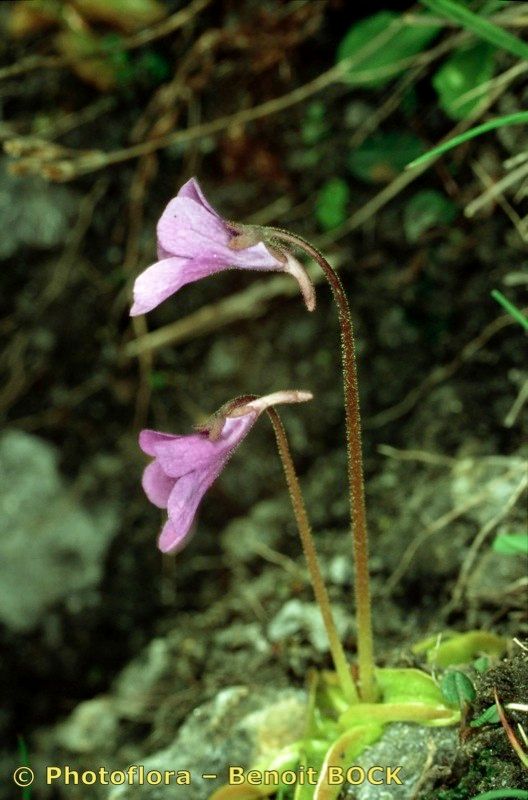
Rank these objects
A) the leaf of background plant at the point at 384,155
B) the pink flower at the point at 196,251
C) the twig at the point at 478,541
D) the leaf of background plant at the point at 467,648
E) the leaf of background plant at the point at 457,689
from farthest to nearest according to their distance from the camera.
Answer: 1. the leaf of background plant at the point at 384,155
2. the twig at the point at 478,541
3. the leaf of background plant at the point at 467,648
4. the leaf of background plant at the point at 457,689
5. the pink flower at the point at 196,251

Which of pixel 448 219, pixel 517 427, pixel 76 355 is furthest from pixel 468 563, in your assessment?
pixel 76 355

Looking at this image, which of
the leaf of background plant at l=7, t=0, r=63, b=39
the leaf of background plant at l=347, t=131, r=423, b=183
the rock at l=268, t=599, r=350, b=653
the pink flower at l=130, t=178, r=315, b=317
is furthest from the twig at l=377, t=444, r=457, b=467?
the leaf of background plant at l=7, t=0, r=63, b=39

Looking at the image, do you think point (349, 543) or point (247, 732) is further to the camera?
point (349, 543)

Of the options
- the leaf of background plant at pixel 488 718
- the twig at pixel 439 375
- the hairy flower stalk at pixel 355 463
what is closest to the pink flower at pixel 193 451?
the hairy flower stalk at pixel 355 463

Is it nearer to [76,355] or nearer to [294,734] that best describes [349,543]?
[294,734]

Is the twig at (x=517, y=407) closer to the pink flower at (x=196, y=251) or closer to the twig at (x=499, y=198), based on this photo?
the twig at (x=499, y=198)

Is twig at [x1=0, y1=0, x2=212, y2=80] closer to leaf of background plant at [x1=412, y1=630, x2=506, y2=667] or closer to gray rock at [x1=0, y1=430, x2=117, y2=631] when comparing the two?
gray rock at [x1=0, y1=430, x2=117, y2=631]

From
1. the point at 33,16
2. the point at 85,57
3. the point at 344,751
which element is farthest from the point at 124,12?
the point at 344,751
